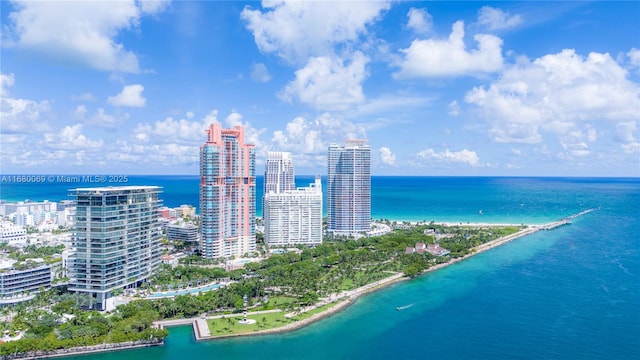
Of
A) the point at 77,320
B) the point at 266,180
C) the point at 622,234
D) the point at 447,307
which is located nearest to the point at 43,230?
the point at 266,180

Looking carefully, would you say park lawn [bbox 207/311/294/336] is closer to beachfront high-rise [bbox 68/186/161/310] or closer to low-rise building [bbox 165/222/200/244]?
beachfront high-rise [bbox 68/186/161/310]

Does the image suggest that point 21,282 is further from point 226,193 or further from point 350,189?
point 350,189

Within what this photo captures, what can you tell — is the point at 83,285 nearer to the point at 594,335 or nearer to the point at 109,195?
the point at 109,195

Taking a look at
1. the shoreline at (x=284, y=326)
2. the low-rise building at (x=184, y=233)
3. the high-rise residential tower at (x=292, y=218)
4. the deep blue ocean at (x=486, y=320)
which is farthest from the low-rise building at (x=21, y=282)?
the high-rise residential tower at (x=292, y=218)

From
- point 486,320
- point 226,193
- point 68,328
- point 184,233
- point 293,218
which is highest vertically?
point 226,193

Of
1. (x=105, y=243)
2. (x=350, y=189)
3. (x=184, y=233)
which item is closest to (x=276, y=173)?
(x=350, y=189)

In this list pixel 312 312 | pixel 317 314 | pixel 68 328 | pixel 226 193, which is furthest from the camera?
pixel 226 193

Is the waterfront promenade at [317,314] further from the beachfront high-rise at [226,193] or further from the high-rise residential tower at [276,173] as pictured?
the high-rise residential tower at [276,173]
